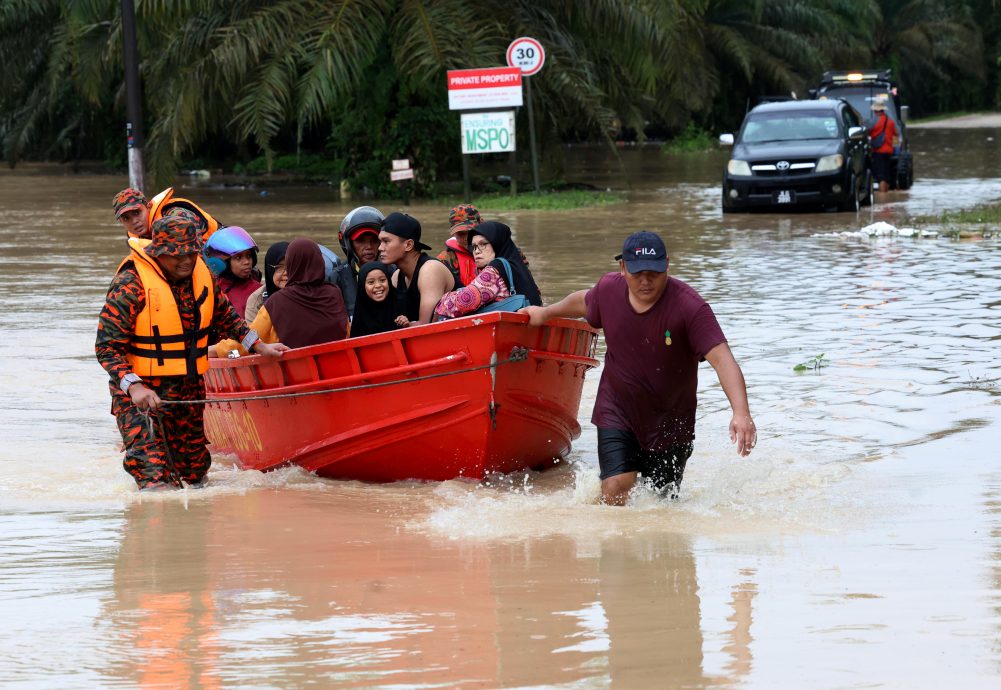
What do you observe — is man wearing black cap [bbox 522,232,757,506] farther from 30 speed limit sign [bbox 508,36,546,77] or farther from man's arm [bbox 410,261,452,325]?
30 speed limit sign [bbox 508,36,546,77]

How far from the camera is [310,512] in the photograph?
315 inches

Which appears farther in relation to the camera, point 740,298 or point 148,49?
point 148,49

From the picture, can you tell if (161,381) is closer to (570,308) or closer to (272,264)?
(272,264)

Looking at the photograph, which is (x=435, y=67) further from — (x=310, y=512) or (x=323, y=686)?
(x=323, y=686)

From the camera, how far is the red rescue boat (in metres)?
8.34

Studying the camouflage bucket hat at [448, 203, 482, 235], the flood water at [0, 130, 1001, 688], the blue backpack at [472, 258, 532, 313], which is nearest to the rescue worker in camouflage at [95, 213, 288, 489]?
the flood water at [0, 130, 1001, 688]

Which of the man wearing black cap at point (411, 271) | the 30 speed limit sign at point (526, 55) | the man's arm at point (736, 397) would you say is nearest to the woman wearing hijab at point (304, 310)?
the man wearing black cap at point (411, 271)

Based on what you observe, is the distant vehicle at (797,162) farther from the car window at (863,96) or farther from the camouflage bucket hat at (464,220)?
the camouflage bucket hat at (464,220)

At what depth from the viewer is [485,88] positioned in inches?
980

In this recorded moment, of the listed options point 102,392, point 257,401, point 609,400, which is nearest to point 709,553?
point 609,400

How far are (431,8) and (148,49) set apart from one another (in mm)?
6054

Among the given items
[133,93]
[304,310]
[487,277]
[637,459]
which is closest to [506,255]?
[487,277]

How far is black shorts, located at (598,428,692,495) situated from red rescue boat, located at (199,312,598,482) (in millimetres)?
1084

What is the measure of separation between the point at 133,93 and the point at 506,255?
1730 cm
